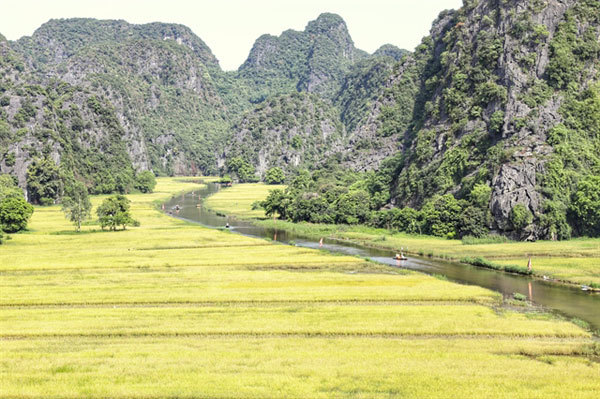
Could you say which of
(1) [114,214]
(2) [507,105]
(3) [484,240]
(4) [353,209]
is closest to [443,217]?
(3) [484,240]

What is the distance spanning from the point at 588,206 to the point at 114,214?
250ft

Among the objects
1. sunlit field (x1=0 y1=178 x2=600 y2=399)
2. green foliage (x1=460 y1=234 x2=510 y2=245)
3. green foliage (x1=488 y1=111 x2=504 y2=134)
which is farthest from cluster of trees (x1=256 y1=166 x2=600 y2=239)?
sunlit field (x1=0 y1=178 x2=600 y2=399)

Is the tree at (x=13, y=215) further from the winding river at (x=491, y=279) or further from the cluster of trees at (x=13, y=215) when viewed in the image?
the winding river at (x=491, y=279)

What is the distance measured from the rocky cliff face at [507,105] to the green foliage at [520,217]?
0.89 meters

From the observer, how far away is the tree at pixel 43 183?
Result: 165 m

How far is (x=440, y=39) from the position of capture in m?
150

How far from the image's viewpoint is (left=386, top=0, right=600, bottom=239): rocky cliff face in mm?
89750

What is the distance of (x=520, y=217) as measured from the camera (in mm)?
83312

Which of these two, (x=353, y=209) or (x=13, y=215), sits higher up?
(x=353, y=209)

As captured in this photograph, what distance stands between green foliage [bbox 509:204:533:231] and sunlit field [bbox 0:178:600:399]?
87.7 ft

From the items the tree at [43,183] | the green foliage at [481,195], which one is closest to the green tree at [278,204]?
the green foliage at [481,195]

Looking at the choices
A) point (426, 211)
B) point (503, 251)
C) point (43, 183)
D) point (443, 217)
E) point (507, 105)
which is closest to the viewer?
point (503, 251)

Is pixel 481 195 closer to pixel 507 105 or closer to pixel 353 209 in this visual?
pixel 507 105

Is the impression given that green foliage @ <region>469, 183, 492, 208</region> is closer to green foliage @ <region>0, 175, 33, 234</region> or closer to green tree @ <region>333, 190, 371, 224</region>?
green tree @ <region>333, 190, 371, 224</region>
